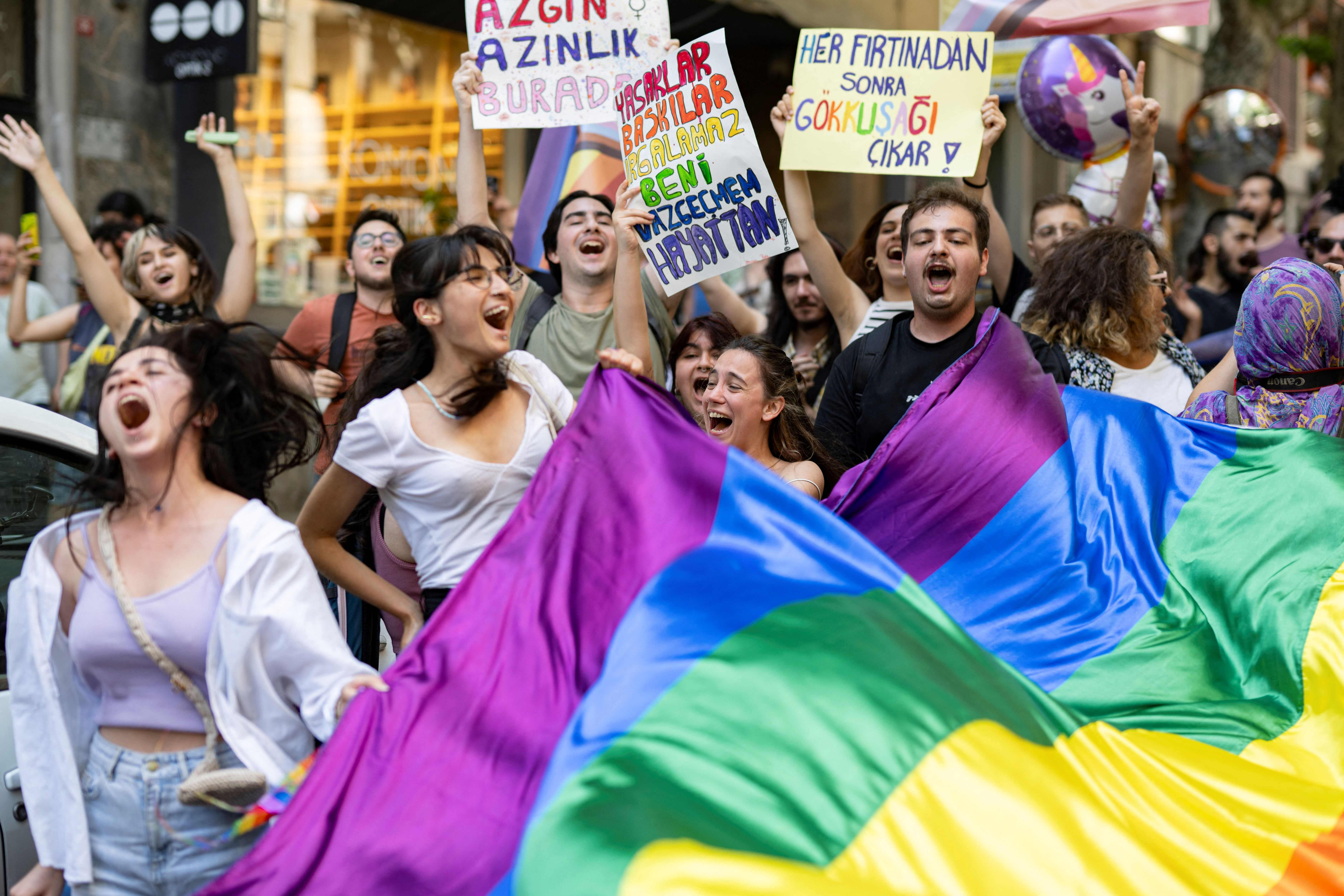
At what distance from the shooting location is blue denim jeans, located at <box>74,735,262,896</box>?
107 inches

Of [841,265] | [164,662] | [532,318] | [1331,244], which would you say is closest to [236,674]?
[164,662]

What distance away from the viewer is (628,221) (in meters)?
4.60

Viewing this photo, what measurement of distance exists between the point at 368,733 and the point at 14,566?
1406mm

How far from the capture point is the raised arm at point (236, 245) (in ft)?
19.1

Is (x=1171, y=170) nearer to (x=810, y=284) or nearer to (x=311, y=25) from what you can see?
(x=311, y=25)

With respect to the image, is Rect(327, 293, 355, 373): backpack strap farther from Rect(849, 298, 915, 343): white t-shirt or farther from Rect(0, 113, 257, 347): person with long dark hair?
Rect(849, 298, 915, 343): white t-shirt

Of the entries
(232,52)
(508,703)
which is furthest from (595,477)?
(232,52)

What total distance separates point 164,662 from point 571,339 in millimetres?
2432

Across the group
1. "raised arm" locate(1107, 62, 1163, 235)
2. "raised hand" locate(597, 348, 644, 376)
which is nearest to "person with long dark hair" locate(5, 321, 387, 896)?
"raised hand" locate(597, 348, 644, 376)

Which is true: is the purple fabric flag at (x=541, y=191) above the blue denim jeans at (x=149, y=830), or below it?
above

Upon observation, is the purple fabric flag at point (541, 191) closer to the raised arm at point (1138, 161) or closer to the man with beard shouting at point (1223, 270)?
the raised arm at point (1138, 161)

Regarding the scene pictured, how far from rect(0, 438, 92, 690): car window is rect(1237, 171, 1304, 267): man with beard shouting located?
7.20 metres

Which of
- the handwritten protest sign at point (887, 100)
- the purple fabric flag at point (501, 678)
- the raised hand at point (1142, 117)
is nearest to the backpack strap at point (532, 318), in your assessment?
the handwritten protest sign at point (887, 100)

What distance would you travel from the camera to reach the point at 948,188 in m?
4.94
